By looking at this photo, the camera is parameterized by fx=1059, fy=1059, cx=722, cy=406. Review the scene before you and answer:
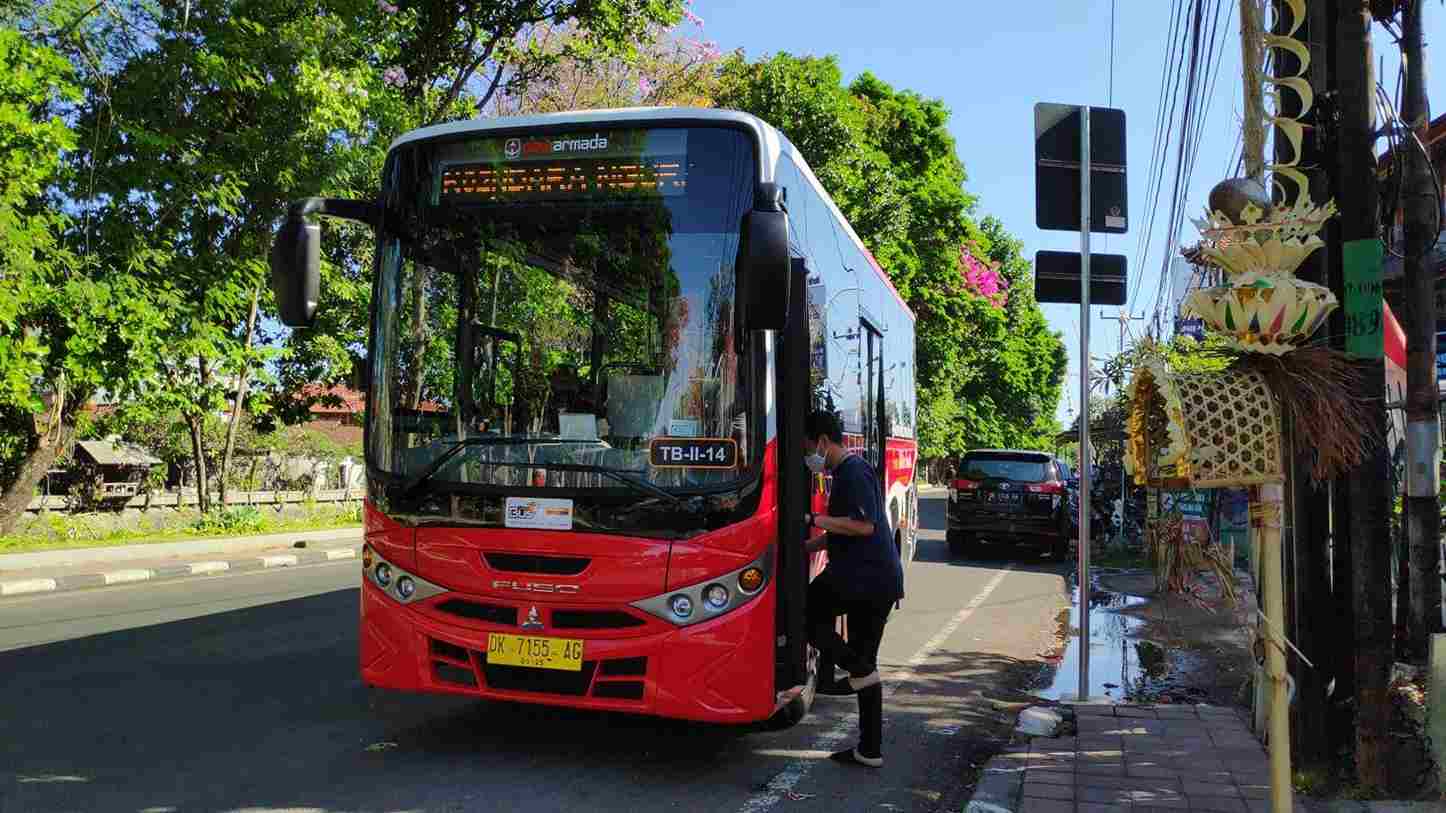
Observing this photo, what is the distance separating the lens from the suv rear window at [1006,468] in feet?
54.7

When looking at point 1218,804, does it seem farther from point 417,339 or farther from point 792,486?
point 417,339

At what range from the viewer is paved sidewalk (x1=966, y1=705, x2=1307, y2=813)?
4.62 m

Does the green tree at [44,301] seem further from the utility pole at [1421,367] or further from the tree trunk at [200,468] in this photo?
the utility pole at [1421,367]

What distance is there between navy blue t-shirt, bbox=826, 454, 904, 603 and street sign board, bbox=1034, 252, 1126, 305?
2.65m

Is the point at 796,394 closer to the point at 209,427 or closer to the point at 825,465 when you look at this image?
the point at 825,465

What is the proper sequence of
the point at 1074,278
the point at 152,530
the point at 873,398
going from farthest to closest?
the point at 152,530
the point at 873,398
the point at 1074,278

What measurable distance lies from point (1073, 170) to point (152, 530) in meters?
16.6

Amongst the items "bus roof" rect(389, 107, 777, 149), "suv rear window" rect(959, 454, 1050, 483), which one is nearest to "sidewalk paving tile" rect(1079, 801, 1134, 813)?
"bus roof" rect(389, 107, 777, 149)

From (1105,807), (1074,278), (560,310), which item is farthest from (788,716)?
(1074,278)

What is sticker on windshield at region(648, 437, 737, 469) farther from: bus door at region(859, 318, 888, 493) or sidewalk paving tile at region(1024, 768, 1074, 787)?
bus door at region(859, 318, 888, 493)

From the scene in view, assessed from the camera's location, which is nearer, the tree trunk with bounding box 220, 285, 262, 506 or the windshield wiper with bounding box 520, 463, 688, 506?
the windshield wiper with bounding box 520, 463, 688, 506

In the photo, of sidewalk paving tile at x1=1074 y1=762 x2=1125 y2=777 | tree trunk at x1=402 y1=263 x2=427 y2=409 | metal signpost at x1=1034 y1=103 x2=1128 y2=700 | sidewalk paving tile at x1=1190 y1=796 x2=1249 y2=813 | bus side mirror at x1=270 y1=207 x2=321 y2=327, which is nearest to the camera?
sidewalk paving tile at x1=1190 y1=796 x2=1249 y2=813

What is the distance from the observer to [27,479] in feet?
51.1

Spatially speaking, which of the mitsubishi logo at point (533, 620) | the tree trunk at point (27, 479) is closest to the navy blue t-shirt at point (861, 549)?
the mitsubishi logo at point (533, 620)
